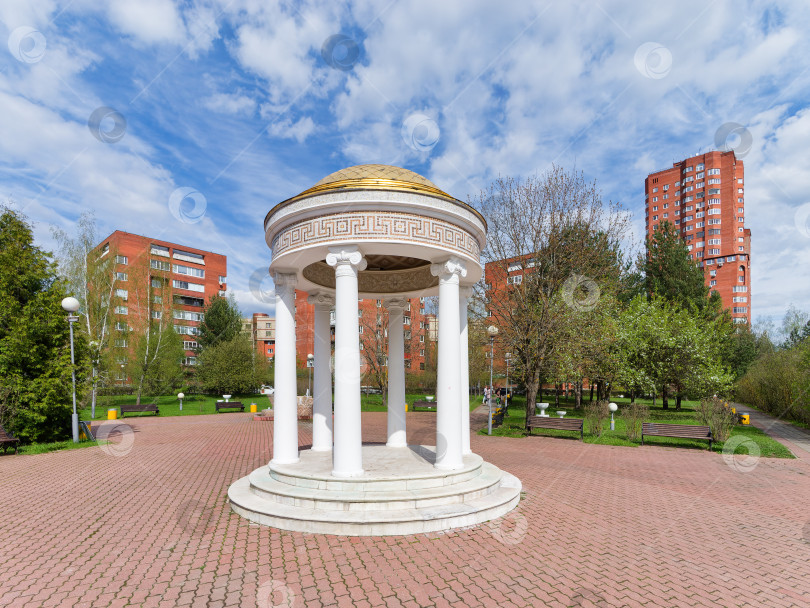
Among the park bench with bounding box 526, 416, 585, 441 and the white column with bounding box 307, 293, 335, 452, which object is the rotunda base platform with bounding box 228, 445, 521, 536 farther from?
the park bench with bounding box 526, 416, 585, 441

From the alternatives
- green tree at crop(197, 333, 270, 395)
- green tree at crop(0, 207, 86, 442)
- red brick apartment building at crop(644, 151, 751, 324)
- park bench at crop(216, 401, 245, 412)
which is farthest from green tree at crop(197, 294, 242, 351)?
red brick apartment building at crop(644, 151, 751, 324)

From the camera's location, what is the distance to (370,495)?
7062 mm

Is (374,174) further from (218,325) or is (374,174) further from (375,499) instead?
(218,325)

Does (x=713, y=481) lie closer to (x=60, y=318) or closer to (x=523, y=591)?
(x=523, y=591)

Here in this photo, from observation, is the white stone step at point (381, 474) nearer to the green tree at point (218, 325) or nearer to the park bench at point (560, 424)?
the park bench at point (560, 424)

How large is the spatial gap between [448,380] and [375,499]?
2.52 m

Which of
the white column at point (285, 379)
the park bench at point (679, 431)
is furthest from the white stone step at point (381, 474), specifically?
the park bench at point (679, 431)

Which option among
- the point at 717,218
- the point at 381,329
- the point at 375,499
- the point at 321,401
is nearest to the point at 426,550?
the point at 375,499

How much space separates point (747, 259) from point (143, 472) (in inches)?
3796

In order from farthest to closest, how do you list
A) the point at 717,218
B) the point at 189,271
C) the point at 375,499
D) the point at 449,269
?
the point at 717,218, the point at 189,271, the point at 449,269, the point at 375,499

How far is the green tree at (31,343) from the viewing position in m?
14.2

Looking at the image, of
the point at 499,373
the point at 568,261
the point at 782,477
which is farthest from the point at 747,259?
the point at 782,477

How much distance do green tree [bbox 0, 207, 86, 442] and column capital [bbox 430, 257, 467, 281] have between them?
14.7 metres

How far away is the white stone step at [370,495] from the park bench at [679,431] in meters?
10.2
